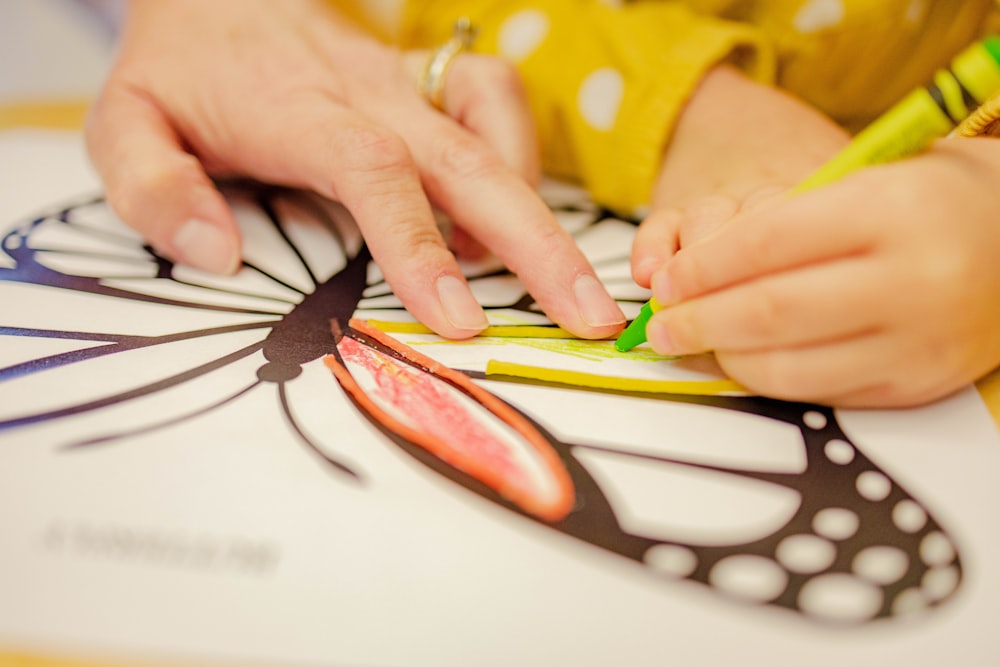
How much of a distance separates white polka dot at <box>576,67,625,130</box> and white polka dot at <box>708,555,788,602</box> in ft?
1.22

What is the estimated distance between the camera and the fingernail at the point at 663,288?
0.35 metres

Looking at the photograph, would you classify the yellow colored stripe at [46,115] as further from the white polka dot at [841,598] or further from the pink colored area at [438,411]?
the white polka dot at [841,598]

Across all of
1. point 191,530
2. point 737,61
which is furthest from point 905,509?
point 737,61

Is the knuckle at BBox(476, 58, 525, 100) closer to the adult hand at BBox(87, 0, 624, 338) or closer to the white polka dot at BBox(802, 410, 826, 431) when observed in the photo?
the adult hand at BBox(87, 0, 624, 338)

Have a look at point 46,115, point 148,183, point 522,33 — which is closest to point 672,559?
point 148,183

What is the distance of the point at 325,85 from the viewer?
0.52 meters

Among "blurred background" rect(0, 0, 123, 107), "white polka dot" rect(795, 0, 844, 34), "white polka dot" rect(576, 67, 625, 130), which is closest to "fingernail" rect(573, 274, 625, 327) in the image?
"white polka dot" rect(576, 67, 625, 130)

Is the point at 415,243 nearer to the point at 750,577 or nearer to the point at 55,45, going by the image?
the point at 750,577

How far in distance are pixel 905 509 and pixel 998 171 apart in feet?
0.51

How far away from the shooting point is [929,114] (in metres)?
0.29

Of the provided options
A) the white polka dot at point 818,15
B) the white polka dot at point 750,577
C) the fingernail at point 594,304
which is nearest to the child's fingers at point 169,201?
the fingernail at point 594,304

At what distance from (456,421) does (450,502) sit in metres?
0.05

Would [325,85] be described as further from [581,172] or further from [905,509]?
[905,509]

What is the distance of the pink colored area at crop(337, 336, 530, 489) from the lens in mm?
324
